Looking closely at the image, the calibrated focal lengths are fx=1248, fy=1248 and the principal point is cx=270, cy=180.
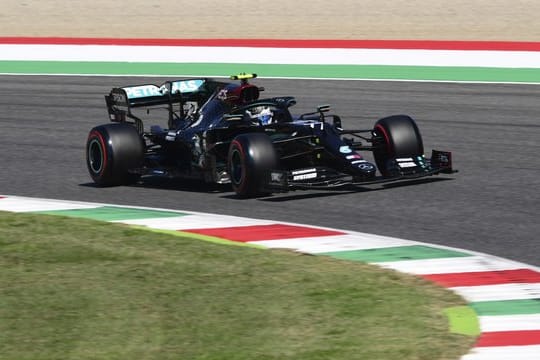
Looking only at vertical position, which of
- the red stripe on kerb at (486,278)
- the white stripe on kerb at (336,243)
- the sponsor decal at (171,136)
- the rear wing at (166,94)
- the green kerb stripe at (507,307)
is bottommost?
the green kerb stripe at (507,307)

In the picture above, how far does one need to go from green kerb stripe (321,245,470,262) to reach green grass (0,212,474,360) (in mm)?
278

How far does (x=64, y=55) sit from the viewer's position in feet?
85.8

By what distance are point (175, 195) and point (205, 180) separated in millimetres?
372

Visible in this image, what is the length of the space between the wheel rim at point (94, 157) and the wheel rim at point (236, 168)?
5.81 ft

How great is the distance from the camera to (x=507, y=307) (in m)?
7.87

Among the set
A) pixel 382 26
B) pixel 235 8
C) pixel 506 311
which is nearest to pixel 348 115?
pixel 506 311

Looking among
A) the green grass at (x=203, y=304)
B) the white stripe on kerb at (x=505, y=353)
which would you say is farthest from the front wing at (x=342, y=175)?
the white stripe on kerb at (x=505, y=353)

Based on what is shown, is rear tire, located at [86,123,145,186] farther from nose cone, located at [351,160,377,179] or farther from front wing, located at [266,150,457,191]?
nose cone, located at [351,160,377,179]

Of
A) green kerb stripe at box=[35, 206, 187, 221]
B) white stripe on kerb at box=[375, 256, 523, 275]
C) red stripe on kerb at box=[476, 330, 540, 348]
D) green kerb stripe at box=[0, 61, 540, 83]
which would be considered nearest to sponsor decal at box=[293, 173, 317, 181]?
green kerb stripe at box=[35, 206, 187, 221]

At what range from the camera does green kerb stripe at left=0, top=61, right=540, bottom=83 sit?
21.9 meters

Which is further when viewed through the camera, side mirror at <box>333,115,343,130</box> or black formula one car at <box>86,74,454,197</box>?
side mirror at <box>333,115,343,130</box>

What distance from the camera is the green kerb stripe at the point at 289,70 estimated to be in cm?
2191

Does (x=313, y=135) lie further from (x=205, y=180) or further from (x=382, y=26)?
(x=382, y=26)

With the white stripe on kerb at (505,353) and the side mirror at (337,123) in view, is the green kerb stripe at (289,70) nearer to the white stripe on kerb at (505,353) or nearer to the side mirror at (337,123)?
the side mirror at (337,123)
